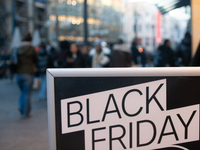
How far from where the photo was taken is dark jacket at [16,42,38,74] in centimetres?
609

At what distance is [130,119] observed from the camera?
1881mm

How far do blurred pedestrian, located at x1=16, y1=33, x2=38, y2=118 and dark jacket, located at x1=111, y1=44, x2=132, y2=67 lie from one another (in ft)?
6.36

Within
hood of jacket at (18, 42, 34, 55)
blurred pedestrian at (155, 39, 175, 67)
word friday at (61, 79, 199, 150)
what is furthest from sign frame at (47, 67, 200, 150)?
blurred pedestrian at (155, 39, 175, 67)

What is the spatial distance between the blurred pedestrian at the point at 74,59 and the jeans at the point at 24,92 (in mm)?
1341

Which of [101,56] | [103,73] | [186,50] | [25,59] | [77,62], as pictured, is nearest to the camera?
[103,73]

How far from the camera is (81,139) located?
1886mm

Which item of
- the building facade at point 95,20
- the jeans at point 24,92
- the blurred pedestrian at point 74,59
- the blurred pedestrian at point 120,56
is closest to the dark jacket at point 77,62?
the blurred pedestrian at point 74,59

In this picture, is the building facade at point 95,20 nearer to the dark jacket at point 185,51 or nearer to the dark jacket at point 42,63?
the dark jacket at point 42,63

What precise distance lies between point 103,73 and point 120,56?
4888mm

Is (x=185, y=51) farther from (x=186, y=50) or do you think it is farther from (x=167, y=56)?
(x=167, y=56)

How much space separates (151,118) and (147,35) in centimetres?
6339

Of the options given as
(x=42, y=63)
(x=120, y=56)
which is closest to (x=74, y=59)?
(x=120, y=56)

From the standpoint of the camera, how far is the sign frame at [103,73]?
1818 mm

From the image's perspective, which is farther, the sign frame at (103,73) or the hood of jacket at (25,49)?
the hood of jacket at (25,49)
